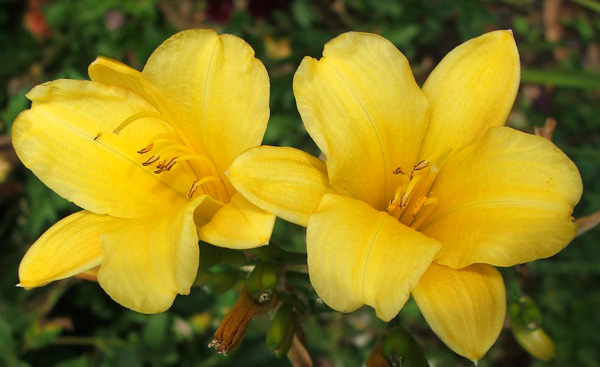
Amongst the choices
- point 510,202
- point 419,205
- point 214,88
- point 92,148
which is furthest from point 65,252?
point 510,202

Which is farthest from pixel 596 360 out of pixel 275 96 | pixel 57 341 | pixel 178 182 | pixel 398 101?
pixel 57 341

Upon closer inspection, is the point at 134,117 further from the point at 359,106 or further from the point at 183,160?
the point at 359,106

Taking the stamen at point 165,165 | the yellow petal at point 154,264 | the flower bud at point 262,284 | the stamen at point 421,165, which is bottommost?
the flower bud at point 262,284

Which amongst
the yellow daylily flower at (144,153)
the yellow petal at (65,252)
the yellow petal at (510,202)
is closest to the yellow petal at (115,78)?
the yellow daylily flower at (144,153)

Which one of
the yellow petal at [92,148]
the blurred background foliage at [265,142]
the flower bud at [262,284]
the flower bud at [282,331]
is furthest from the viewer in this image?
the blurred background foliage at [265,142]

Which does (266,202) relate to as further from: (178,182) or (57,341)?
(57,341)

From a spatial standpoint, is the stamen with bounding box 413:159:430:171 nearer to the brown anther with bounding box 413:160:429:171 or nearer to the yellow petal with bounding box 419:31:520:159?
the brown anther with bounding box 413:160:429:171

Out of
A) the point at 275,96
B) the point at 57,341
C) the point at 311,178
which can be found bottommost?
the point at 57,341

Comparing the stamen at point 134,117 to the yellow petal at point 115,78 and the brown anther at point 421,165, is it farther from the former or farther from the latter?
the brown anther at point 421,165
